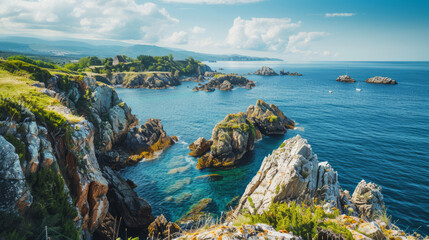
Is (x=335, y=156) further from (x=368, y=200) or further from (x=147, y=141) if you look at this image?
(x=147, y=141)

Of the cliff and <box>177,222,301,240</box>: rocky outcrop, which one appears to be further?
the cliff

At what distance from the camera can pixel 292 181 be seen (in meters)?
20.0

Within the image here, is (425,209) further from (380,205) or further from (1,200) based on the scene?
(1,200)

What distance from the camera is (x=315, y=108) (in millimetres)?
77875

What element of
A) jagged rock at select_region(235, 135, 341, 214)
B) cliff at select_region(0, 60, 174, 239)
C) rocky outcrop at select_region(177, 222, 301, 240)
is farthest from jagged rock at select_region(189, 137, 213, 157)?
rocky outcrop at select_region(177, 222, 301, 240)

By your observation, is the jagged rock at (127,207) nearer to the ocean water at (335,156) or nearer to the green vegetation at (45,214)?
the ocean water at (335,156)

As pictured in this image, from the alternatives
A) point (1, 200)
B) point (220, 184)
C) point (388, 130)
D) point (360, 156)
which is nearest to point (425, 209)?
point (360, 156)

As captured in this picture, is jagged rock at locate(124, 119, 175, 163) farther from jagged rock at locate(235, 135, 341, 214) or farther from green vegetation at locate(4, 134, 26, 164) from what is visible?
green vegetation at locate(4, 134, 26, 164)

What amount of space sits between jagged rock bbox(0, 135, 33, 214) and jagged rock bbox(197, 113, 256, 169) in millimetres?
28074

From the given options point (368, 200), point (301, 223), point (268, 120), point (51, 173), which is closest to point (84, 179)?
point (51, 173)

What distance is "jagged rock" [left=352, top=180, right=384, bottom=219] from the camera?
840 inches

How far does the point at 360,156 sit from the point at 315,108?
41538 millimetres

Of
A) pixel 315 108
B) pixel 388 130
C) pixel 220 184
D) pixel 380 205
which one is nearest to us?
pixel 380 205

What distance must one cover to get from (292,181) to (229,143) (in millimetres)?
21263
